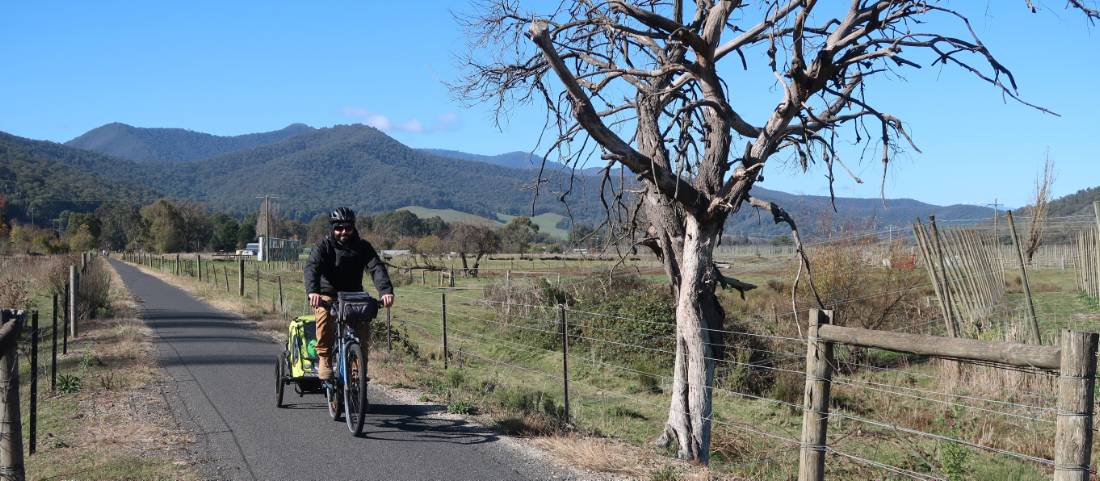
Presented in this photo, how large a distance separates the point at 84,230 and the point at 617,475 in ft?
312

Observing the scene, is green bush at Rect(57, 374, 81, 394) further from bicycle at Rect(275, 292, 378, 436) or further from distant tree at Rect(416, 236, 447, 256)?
distant tree at Rect(416, 236, 447, 256)

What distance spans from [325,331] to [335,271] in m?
0.58

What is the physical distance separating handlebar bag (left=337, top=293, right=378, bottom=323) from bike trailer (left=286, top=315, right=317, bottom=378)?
A: 28.8 inches

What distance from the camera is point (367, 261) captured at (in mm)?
8484

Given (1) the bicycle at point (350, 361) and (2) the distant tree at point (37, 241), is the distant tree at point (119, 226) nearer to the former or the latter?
(2) the distant tree at point (37, 241)

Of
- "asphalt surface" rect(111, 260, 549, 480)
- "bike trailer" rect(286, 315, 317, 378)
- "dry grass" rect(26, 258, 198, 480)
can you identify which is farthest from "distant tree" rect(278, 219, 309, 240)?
"bike trailer" rect(286, 315, 317, 378)

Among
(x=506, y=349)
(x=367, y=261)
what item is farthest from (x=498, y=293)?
(x=367, y=261)

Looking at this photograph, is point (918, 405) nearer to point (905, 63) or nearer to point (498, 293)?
point (905, 63)

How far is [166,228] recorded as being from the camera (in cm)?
10194

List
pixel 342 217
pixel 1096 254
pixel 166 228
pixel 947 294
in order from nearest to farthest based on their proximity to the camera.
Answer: pixel 342 217 < pixel 947 294 < pixel 1096 254 < pixel 166 228

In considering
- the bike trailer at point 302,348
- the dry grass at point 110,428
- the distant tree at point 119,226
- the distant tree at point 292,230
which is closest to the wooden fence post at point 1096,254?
the bike trailer at point 302,348

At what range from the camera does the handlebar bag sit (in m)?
7.81

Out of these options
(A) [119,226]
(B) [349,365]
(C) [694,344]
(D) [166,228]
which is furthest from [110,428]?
(A) [119,226]

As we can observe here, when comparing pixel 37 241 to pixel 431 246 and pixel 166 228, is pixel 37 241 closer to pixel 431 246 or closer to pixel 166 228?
pixel 431 246
